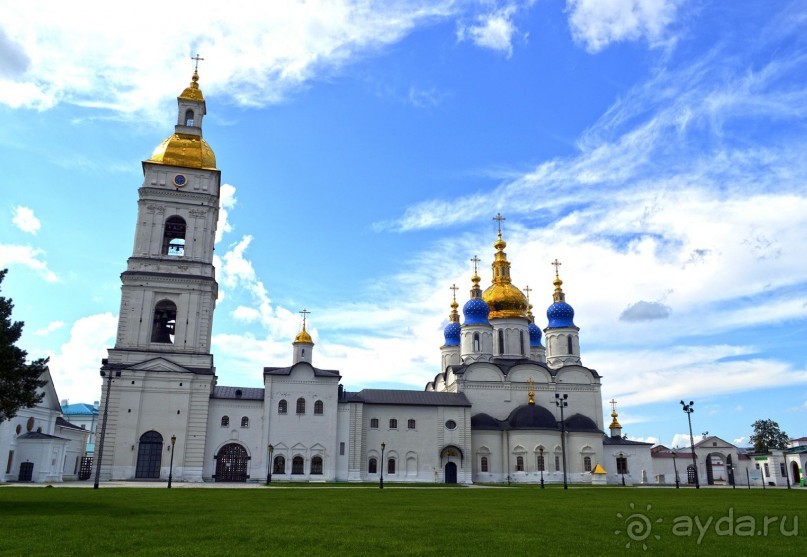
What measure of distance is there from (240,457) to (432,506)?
26876mm

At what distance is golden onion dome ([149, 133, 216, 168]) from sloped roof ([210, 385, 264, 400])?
15.8m

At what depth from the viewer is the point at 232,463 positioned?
43.1 metres

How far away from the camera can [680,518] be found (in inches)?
620

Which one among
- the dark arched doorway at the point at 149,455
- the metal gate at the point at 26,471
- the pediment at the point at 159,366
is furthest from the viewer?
the pediment at the point at 159,366

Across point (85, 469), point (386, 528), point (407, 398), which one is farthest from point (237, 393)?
point (386, 528)

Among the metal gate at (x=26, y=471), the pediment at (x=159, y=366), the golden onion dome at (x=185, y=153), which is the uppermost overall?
the golden onion dome at (x=185, y=153)

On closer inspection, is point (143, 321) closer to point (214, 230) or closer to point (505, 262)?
point (214, 230)

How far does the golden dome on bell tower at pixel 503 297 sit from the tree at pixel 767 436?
126 ft

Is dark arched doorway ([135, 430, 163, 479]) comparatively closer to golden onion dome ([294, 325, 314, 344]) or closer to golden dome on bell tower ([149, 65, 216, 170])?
golden onion dome ([294, 325, 314, 344])

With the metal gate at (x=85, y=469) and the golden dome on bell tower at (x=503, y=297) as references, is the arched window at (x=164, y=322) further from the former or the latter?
the golden dome on bell tower at (x=503, y=297)

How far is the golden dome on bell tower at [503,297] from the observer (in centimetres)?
5622

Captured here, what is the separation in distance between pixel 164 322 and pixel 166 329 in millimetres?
543

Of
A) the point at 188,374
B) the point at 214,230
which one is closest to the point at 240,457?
the point at 188,374

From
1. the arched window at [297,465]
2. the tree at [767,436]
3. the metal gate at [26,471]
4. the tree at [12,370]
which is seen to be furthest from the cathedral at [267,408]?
the tree at [767,436]
